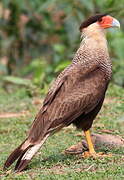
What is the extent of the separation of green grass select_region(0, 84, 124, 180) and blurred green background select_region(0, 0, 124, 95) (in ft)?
2.56

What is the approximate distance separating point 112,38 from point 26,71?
176cm

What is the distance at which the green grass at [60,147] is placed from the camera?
20.1 feet

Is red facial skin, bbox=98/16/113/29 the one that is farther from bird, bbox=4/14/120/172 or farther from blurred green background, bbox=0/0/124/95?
blurred green background, bbox=0/0/124/95

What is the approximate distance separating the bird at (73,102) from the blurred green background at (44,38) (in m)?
4.12

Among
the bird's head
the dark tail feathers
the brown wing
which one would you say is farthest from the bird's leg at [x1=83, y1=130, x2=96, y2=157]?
the bird's head

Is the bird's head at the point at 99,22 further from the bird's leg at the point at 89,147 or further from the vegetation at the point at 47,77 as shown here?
the vegetation at the point at 47,77

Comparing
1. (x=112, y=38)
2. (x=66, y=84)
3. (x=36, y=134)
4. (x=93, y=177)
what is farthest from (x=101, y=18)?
(x=112, y=38)

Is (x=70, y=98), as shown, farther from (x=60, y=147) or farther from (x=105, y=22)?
(x=105, y=22)

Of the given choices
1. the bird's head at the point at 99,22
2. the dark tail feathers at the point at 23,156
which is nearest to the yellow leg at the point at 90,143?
the dark tail feathers at the point at 23,156

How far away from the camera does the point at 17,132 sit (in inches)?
344

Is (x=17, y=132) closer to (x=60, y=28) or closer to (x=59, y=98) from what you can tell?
(x=59, y=98)

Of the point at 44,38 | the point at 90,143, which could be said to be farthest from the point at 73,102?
the point at 44,38

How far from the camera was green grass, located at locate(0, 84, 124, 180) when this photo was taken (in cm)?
611

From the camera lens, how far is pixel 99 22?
758 cm
